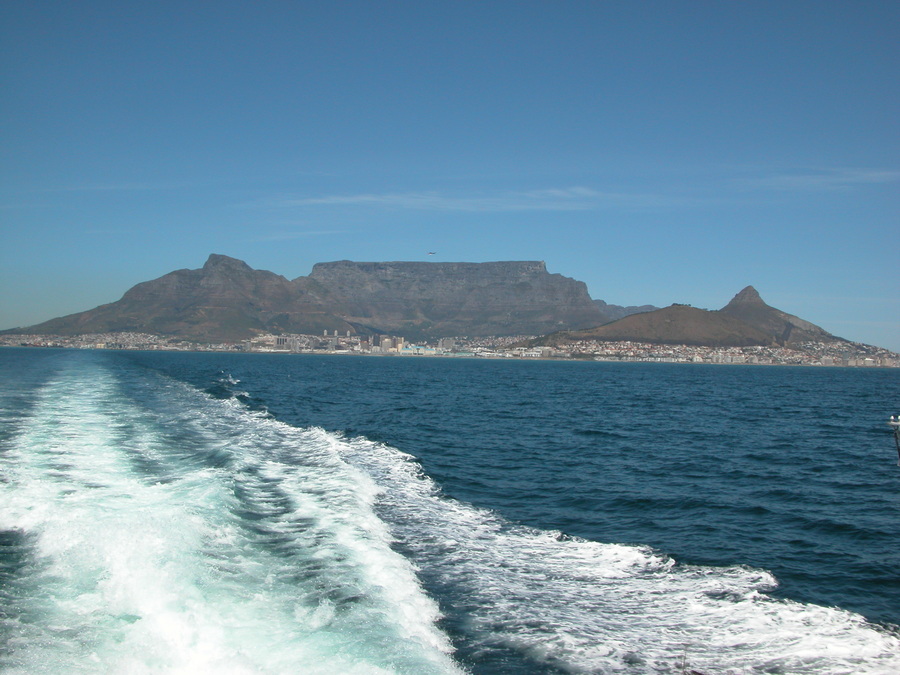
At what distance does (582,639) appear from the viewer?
32.9 feet

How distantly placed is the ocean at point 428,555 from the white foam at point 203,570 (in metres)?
0.05

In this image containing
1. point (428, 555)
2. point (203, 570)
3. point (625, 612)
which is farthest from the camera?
point (428, 555)

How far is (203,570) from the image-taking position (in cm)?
1177

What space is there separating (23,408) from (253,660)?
33.1 metres

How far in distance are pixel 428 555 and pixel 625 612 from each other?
4.51 metres

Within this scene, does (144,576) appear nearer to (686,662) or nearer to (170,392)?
(686,662)

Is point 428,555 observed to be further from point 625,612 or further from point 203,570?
point 203,570

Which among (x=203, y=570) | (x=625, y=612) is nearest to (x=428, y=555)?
(x=625, y=612)

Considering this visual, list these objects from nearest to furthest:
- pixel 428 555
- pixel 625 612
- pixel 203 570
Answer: pixel 625 612 < pixel 203 570 < pixel 428 555

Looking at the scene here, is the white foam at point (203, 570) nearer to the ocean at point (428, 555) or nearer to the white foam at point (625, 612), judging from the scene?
the ocean at point (428, 555)

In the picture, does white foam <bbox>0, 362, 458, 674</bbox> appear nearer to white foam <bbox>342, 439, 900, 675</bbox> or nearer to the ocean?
the ocean

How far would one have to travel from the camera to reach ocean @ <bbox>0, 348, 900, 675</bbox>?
931cm

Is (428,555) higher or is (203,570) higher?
(203,570)

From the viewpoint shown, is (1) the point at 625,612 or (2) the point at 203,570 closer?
(1) the point at 625,612
